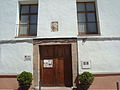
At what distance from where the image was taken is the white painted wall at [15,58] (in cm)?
984

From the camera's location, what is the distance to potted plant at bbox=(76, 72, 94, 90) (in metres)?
9.07

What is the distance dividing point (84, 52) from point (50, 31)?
2.15 metres

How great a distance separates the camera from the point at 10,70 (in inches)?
388

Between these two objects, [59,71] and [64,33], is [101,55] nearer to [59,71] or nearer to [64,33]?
[64,33]

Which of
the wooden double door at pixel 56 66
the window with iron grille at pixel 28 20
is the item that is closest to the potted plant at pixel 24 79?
the wooden double door at pixel 56 66

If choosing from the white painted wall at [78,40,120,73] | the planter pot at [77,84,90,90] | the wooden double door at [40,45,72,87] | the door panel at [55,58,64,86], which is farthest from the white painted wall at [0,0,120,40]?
the planter pot at [77,84,90,90]

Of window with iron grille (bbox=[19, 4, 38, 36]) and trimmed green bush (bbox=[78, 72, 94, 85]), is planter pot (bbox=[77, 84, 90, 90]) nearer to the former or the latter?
trimmed green bush (bbox=[78, 72, 94, 85])

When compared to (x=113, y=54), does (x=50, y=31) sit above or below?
above

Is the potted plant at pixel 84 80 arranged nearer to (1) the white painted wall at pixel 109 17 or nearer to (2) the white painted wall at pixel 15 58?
(1) the white painted wall at pixel 109 17

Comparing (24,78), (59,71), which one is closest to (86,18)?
(59,71)

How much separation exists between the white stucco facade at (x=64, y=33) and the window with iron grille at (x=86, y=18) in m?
0.47

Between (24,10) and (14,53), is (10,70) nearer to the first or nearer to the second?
(14,53)

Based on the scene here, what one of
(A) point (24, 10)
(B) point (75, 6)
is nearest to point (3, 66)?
(A) point (24, 10)

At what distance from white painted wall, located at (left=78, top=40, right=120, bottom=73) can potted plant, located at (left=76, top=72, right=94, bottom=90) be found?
476 mm
